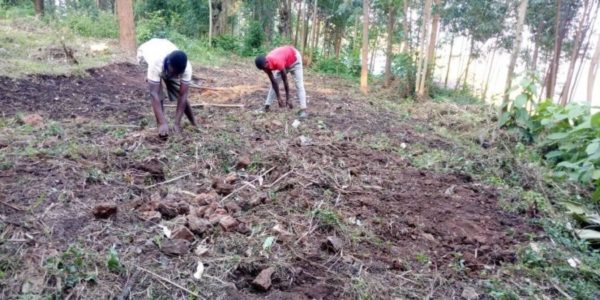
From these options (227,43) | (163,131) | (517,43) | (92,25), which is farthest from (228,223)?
(227,43)

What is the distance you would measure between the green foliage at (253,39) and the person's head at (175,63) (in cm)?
1279

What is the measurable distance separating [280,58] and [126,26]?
595 cm

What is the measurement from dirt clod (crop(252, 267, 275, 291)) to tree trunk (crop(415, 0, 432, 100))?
818cm

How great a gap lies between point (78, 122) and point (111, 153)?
1.23 m

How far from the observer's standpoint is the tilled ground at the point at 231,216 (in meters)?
2.15

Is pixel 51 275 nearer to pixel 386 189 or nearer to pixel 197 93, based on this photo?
pixel 386 189

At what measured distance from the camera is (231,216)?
2734 millimetres

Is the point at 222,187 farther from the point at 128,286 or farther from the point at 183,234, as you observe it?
the point at 128,286

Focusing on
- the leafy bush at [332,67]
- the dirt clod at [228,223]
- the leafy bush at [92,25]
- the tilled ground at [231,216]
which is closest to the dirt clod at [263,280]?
the tilled ground at [231,216]

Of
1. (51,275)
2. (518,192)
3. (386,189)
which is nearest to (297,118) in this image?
(386,189)

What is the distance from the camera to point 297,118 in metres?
5.64

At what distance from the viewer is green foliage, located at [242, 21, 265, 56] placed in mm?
16375

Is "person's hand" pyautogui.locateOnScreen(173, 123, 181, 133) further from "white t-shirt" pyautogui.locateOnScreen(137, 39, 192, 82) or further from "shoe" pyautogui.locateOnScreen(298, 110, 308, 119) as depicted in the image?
"shoe" pyautogui.locateOnScreen(298, 110, 308, 119)

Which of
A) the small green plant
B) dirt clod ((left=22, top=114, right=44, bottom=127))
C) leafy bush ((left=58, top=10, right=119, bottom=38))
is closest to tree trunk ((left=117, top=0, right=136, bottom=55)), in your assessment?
leafy bush ((left=58, top=10, right=119, bottom=38))
